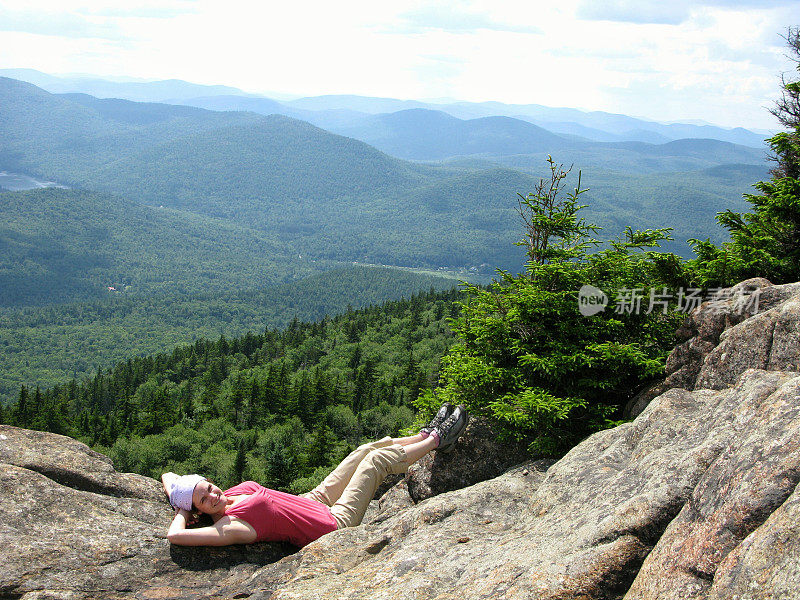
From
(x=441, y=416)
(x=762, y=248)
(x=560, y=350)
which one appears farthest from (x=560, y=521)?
(x=762, y=248)

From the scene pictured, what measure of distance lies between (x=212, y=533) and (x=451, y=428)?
4561mm

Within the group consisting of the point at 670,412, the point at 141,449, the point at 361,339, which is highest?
the point at 670,412

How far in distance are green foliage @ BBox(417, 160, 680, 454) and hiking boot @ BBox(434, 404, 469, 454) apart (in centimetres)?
64

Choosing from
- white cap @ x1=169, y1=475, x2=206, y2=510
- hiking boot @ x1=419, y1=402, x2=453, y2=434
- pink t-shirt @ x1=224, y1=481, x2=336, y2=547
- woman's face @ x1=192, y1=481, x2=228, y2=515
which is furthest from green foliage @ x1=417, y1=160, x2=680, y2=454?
white cap @ x1=169, y1=475, x2=206, y2=510

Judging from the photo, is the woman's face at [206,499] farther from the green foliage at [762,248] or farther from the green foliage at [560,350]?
the green foliage at [762,248]

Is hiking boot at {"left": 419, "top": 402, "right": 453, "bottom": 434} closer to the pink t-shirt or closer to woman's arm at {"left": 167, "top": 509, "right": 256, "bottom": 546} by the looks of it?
the pink t-shirt

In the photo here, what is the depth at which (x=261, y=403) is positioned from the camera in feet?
298

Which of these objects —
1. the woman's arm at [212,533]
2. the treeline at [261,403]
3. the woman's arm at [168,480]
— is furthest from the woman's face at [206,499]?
the treeline at [261,403]

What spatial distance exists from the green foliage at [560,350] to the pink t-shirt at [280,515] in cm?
361

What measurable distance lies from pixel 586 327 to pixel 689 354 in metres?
1.89

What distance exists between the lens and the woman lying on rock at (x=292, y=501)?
308 inches

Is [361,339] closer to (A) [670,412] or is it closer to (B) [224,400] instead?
(B) [224,400]

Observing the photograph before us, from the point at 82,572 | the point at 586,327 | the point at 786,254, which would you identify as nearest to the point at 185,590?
the point at 82,572

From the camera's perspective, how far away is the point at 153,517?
29.5 feet
